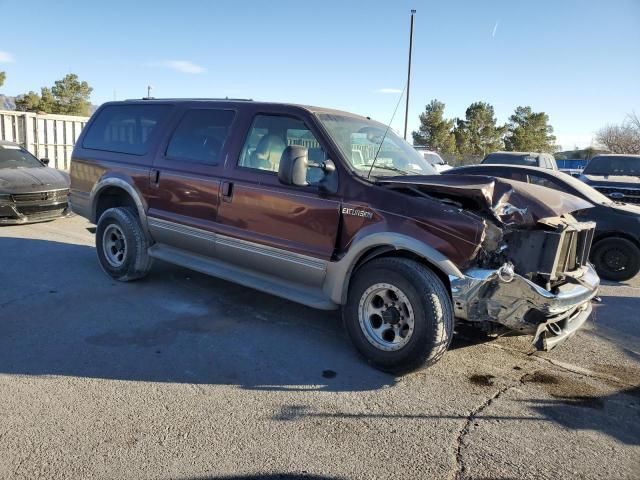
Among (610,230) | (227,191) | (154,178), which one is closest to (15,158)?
(154,178)

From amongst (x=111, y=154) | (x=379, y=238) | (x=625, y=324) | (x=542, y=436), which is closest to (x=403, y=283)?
(x=379, y=238)

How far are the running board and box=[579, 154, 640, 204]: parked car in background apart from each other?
806 centimetres

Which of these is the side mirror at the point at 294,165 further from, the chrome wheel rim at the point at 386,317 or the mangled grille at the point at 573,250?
the mangled grille at the point at 573,250

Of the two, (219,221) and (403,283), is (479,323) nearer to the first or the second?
(403,283)

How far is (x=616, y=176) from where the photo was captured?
441 inches

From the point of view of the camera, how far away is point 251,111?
493 centimetres

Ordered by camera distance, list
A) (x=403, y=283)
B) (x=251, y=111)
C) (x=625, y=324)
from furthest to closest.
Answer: (x=625, y=324), (x=251, y=111), (x=403, y=283)

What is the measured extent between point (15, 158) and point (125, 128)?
540 cm

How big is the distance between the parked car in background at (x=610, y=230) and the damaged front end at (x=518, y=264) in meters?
3.47

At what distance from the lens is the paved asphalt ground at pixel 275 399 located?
2.82m

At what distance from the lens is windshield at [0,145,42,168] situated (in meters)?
9.83

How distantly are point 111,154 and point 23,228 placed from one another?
4.04 m

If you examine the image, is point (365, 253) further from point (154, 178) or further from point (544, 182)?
point (544, 182)

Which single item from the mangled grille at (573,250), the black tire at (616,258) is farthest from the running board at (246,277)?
the black tire at (616,258)
